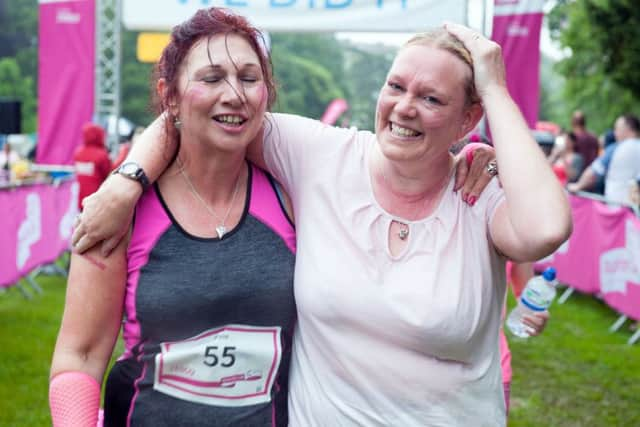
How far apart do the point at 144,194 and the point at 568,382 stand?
4.93 meters

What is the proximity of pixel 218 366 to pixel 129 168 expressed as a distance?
568 mm

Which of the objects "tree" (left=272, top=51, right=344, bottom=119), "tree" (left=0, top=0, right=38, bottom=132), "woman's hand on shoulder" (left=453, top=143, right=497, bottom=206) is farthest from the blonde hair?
"tree" (left=272, top=51, right=344, bottom=119)

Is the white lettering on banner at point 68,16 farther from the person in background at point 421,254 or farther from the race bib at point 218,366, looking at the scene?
the race bib at point 218,366

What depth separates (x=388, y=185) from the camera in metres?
2.19

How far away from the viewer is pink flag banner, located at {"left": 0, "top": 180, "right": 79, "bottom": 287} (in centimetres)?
737

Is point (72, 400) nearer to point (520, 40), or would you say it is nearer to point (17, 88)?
point (520, 40)

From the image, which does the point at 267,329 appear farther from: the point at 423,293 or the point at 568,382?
the point at 568,382

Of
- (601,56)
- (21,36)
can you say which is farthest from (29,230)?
(21,36)

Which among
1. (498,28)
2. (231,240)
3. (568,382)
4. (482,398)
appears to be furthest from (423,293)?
(498,28)

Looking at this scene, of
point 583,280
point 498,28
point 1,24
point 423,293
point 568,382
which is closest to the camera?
point 423,293

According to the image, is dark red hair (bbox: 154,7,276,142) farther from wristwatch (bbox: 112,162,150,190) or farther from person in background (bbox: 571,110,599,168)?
person in background (bbox: 571,110,599,168)

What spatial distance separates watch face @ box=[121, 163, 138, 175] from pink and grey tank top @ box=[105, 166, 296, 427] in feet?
0.27

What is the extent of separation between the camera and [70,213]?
33.3ft

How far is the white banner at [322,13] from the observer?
6699 mm
